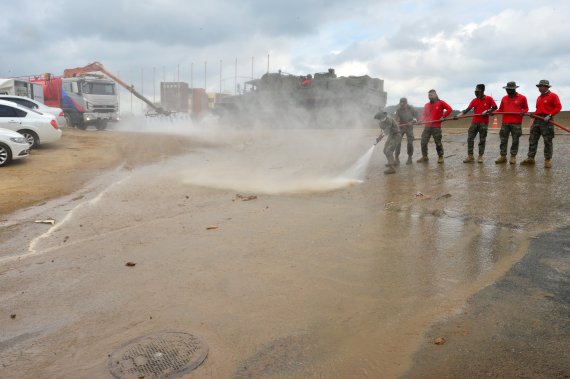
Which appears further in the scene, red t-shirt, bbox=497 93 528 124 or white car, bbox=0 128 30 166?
white car, bbox=0 128 30 166

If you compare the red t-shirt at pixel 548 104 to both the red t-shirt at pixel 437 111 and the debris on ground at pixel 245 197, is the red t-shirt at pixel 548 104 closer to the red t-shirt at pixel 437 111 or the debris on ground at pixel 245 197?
the red t-shirt at pixel 437 111

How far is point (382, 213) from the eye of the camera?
21.2ft

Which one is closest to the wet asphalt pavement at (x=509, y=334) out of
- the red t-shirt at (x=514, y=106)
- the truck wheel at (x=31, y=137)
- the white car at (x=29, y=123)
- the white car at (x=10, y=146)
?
the red t-shirt at (x=514, y=106)

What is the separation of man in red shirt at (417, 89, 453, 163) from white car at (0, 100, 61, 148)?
35.2ft

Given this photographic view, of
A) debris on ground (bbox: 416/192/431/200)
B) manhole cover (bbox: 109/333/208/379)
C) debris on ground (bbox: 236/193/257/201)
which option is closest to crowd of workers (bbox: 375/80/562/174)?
debris on ground (bbox: 416/192/431/200)

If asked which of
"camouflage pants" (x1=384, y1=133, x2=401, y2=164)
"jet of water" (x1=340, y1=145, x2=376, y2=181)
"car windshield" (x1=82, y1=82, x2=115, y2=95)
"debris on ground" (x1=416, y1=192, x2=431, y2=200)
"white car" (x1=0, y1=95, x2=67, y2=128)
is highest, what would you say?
"car windshield" (x1=82, y1=82, x2=115, y2=95)

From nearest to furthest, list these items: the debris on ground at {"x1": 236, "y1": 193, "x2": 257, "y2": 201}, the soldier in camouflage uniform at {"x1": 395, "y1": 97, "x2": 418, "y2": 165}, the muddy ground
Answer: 1. the muddy ground
2. the debris on ground at {"x1": 236, "y1": 193, "x2": 257, "y2": 201}
3. the soldier in camouflage uniform at {"x1": 395, "y1": 97, "x2": 418, "y2": 165}

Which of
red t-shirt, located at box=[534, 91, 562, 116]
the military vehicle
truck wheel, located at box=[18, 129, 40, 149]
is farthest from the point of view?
the military vehicle

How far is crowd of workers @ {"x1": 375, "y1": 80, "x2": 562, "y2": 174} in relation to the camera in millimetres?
7988

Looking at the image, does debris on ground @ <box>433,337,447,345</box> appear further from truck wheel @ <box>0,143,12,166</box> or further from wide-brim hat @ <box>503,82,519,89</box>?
truck wheel @ <box>0,143,12,166</box>

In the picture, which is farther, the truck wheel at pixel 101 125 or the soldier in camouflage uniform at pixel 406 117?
the truck wheel at pixel 101 125

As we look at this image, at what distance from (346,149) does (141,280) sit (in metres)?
10.4

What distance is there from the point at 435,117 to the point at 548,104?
2274 millimetres

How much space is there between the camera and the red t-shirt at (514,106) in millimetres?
8438
